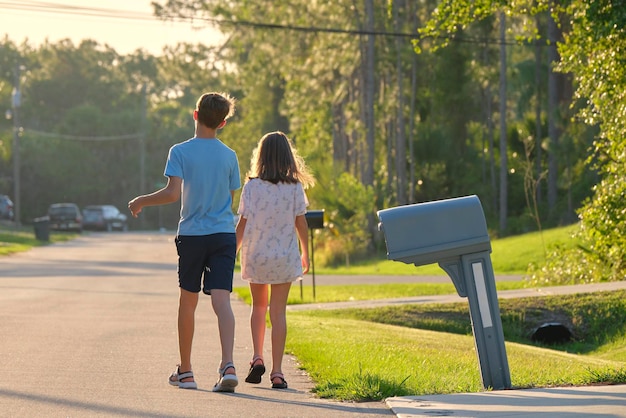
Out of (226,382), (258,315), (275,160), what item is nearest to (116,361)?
(258,315)

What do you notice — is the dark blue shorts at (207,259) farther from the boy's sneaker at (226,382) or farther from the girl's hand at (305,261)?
the girl's hand at (305,261)

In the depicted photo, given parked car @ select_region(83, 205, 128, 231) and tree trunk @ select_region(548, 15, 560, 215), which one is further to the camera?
parked car @ select_region(83, 205, 128, 231)

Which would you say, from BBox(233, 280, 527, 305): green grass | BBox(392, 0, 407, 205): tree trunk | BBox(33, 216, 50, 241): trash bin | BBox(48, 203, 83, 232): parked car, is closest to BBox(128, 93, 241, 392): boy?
BBox(233, 280, 527, 305): green grass

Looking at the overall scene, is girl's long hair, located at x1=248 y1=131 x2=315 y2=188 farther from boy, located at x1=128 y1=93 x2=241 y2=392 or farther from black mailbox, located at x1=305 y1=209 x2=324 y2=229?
black mailbox, located at x1=305 y1=209 x2=324 y2=229

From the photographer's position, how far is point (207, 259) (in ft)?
30.8

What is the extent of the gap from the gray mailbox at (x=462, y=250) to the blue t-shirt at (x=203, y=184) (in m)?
1.12

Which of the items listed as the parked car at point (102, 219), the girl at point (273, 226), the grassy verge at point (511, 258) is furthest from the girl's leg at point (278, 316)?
the parked car at point (102, 219)

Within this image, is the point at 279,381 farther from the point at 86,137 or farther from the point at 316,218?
the point at 86,137

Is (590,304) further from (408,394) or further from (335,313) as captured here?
(408,394)

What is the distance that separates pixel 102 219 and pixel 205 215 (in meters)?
67.8

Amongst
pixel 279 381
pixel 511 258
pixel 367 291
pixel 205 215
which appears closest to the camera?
pixel 205 215

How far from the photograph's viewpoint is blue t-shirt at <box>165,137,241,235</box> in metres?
9.33

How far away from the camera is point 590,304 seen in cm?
1820

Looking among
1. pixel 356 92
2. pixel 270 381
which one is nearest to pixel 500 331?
pixel 270 381
